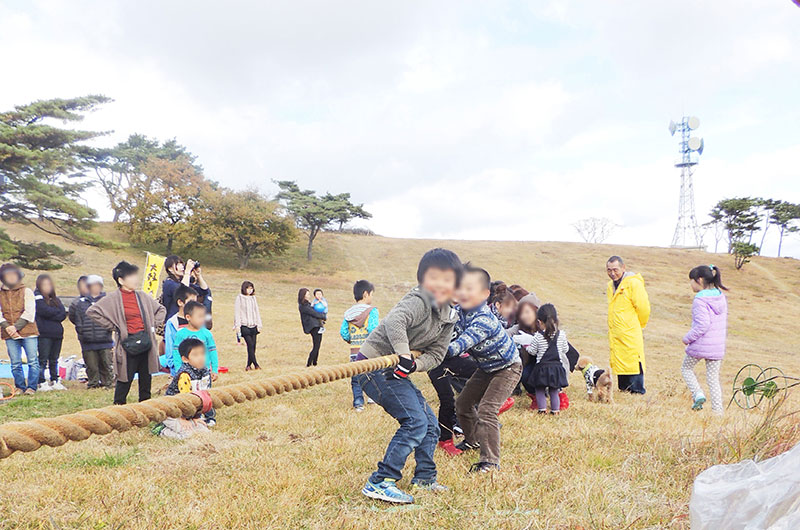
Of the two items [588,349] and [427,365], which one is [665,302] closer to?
[588,349]

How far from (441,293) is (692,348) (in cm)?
446

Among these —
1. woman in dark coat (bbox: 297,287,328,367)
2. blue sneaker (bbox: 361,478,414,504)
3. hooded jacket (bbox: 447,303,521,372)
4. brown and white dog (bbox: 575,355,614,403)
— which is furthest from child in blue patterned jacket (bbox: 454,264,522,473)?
woman in dark coat (bbox: 297,287,328,367)

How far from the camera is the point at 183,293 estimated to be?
6234 mm

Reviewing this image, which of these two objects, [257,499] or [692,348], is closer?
[257,499]

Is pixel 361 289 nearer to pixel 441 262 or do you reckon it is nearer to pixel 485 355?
pixel 485 355

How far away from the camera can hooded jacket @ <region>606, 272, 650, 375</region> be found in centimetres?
637

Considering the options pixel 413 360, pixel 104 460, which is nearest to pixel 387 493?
pixel 413 360

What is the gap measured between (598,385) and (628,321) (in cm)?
108

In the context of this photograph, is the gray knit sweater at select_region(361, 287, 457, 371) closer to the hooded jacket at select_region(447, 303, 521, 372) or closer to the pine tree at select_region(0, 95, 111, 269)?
the hooded jacket at select_region(447, 303, 521, 372)

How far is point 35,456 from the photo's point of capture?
380cm

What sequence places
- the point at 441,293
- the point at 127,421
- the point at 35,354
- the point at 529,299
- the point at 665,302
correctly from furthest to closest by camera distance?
the point at 665,302 < the point at 35,354 < the point at 529,299 < the point at 441,293 < the point at 127,421

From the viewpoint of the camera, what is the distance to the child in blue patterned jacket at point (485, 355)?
3.36 m

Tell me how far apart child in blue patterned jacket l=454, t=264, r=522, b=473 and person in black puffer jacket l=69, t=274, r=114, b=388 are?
19.9 feet

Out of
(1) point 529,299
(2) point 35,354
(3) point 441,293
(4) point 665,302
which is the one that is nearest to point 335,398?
(1) point 529,299
